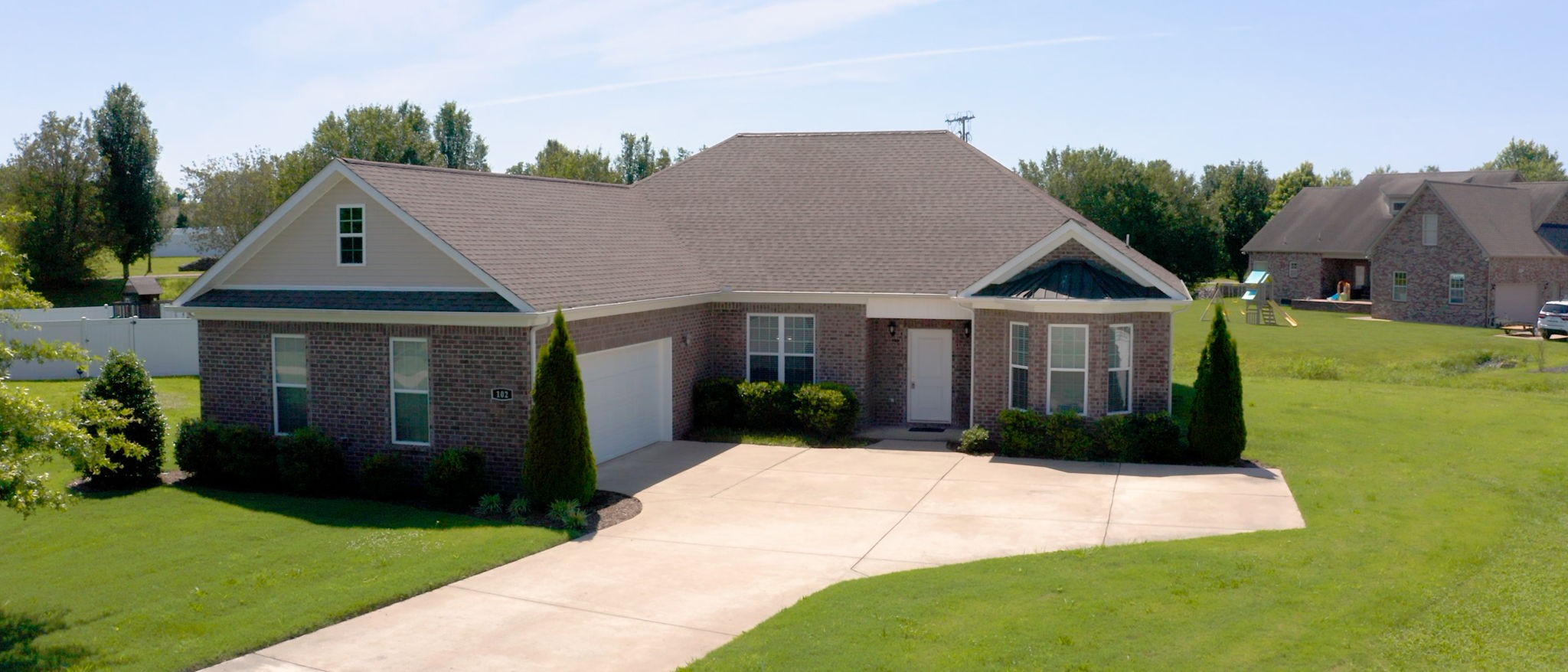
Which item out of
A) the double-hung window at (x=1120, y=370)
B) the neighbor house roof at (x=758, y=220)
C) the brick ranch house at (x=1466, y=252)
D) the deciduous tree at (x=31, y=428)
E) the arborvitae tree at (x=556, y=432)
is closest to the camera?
the deciduous tree at (x=31, y=428)

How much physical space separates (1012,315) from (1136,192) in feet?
157

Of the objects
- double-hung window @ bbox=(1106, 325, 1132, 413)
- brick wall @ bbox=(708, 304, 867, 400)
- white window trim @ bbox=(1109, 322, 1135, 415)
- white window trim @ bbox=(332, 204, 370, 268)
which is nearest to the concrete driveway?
white window trim @ bbox=(1109, 322, 1135, 415)

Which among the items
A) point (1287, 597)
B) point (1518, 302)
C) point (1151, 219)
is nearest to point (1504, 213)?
point (1518, 302)

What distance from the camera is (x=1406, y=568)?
40.1ft

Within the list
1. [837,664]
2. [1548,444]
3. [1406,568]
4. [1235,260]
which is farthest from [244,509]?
[1235,260]

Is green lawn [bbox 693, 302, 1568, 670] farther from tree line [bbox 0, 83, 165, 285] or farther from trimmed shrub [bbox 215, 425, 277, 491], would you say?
tree line [bbox 0, 83, 165, 285]

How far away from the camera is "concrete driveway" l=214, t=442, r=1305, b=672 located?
1070cm

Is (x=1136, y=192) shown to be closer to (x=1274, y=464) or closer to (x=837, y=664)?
(x=1274, y=464)

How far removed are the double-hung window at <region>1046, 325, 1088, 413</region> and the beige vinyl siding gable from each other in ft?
32.5

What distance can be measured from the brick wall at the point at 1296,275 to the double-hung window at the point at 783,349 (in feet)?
152

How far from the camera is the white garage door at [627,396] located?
63.2 feet

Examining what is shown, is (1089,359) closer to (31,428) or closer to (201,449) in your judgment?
(201,449)

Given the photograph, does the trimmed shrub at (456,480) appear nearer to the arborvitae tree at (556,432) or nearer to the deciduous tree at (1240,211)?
the arborvitae tree at (556,432)

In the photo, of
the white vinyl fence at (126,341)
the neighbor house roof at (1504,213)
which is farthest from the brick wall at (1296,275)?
the white vinyl fence at (126,341)
